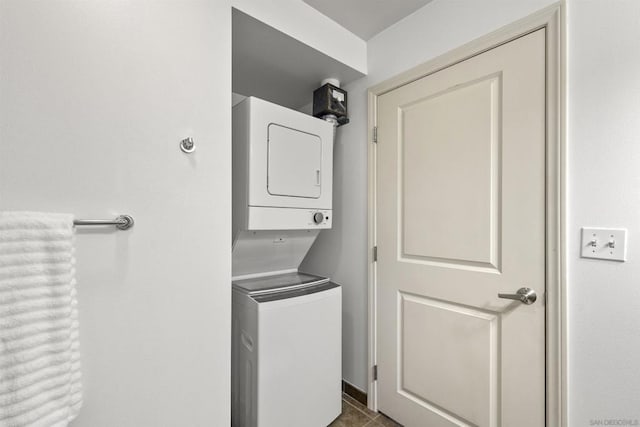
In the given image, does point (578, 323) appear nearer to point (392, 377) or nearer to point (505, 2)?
point (392, 377)

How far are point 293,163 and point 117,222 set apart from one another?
91 cm

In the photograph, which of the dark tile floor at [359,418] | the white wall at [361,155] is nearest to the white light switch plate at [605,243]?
the white wall at [361,155]

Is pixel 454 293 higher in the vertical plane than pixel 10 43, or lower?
lower

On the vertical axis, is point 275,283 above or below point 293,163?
below

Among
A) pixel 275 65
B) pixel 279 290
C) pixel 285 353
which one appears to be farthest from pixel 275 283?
pixel 275 65

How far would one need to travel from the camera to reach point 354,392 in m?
1.89

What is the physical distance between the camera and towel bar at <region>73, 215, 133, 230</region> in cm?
88

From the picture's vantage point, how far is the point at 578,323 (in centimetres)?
107

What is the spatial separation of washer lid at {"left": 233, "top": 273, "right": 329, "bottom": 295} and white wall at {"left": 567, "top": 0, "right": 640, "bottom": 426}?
1.24m

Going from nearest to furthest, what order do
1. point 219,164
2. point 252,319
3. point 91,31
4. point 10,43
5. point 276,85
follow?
1. point 10,43
2. point 91,31
3. point 219,164
4. point 252,319
5. point 276,85

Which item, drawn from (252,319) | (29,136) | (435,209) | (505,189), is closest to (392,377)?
(252,319)

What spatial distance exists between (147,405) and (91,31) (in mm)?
1368

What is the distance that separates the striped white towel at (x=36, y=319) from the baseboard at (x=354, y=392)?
1.60 m

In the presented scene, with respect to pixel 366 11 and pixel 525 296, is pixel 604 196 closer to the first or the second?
pixel 525 296
